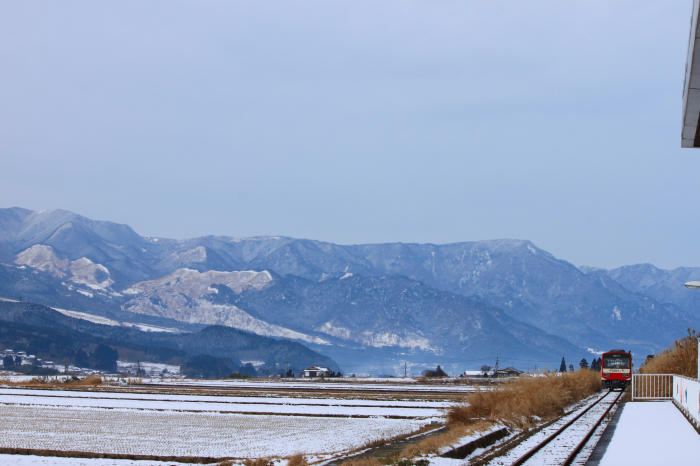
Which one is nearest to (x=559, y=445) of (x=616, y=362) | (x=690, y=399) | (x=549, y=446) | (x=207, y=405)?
(x=549, y=446)

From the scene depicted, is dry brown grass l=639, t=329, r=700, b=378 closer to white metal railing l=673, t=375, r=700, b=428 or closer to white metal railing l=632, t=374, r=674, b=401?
white metal railing l=632, t=374, r=674, b=401

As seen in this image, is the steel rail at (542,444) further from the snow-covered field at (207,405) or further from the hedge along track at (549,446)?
the snow-covered field at (207,405)

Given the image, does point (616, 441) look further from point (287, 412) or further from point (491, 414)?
point (287, 412)

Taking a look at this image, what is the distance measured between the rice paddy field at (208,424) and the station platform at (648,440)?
21.2ft

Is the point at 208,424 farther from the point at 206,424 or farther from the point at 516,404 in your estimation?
the point at 516,404

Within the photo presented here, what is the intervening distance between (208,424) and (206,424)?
75 mm

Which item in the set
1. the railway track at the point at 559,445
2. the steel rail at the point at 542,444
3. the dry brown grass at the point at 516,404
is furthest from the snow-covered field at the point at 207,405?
the railway track at the point at 559,445

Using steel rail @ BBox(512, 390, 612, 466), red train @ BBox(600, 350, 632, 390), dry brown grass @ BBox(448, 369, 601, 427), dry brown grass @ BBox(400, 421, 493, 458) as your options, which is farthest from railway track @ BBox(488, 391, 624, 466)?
red train @ BBox(600, 350, 632, 390)

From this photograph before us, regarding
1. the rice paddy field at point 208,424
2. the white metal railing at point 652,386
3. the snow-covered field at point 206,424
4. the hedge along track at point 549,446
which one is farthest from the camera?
the white metal railing at point 652,386

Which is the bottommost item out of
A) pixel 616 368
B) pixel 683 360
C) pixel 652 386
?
pixel 652 386

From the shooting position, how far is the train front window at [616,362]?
63812mm

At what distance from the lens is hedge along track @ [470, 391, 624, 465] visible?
20.6m

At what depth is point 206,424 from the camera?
34.3m

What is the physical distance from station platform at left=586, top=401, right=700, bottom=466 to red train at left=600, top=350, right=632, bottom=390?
1088 inches
